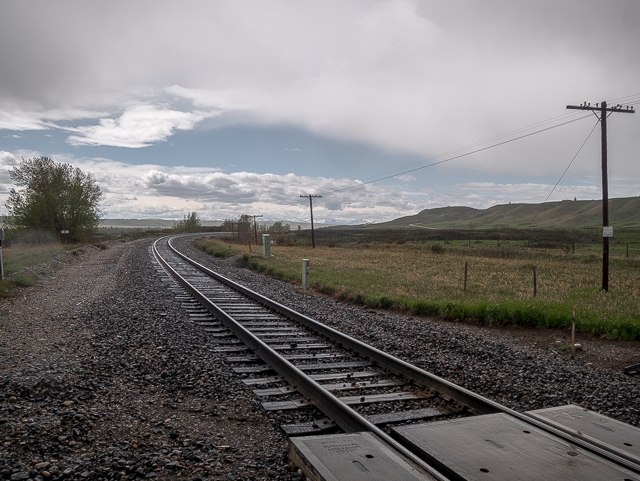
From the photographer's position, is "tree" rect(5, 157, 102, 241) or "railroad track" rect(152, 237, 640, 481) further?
"tree" rect(5, 157, 102, 241)

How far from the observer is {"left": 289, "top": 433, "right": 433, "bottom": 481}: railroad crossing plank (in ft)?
11.1

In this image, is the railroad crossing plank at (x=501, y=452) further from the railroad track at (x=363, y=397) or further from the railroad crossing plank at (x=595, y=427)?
the railroad crossing plank at (x=595, y=427)

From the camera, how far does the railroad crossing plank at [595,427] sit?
4068mm

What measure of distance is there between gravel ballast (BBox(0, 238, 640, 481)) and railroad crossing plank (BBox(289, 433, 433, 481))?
23cm

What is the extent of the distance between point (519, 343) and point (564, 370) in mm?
1893

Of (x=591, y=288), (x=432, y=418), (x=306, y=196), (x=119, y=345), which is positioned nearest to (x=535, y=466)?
(x=432, y=418)

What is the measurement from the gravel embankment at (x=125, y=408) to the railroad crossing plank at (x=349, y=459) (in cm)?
22

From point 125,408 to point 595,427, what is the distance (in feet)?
15.3

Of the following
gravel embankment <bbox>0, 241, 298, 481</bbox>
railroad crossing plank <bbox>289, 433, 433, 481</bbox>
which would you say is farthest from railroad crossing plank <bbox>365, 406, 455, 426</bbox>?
gravel embankment <bbox>0, 241, 298, 481</bbox>

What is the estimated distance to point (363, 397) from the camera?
538 cm

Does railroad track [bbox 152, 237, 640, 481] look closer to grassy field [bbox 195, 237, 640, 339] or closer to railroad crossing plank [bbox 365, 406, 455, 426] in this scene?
railroad crossing plank [bbox 365, 406, 455, 426]

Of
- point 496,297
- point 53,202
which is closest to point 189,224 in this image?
point 53,202

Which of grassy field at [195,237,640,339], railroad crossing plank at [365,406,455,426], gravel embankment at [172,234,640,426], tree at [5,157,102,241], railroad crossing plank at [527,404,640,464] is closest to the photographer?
railroad crossing plank at [527,404,640,464]

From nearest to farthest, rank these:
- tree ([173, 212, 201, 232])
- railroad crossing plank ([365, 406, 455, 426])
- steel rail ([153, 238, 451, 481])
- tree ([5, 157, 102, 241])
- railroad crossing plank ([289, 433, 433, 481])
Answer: railroad crossing plank ([289, 433, 433, 481]) → steel rail ([153, 238, 451, 481]) → railroad crossing plank ([365, 406, 455, 426]) → tree ([5, 157, 102, 241]) → tree ([173, 212, 201, 232])
